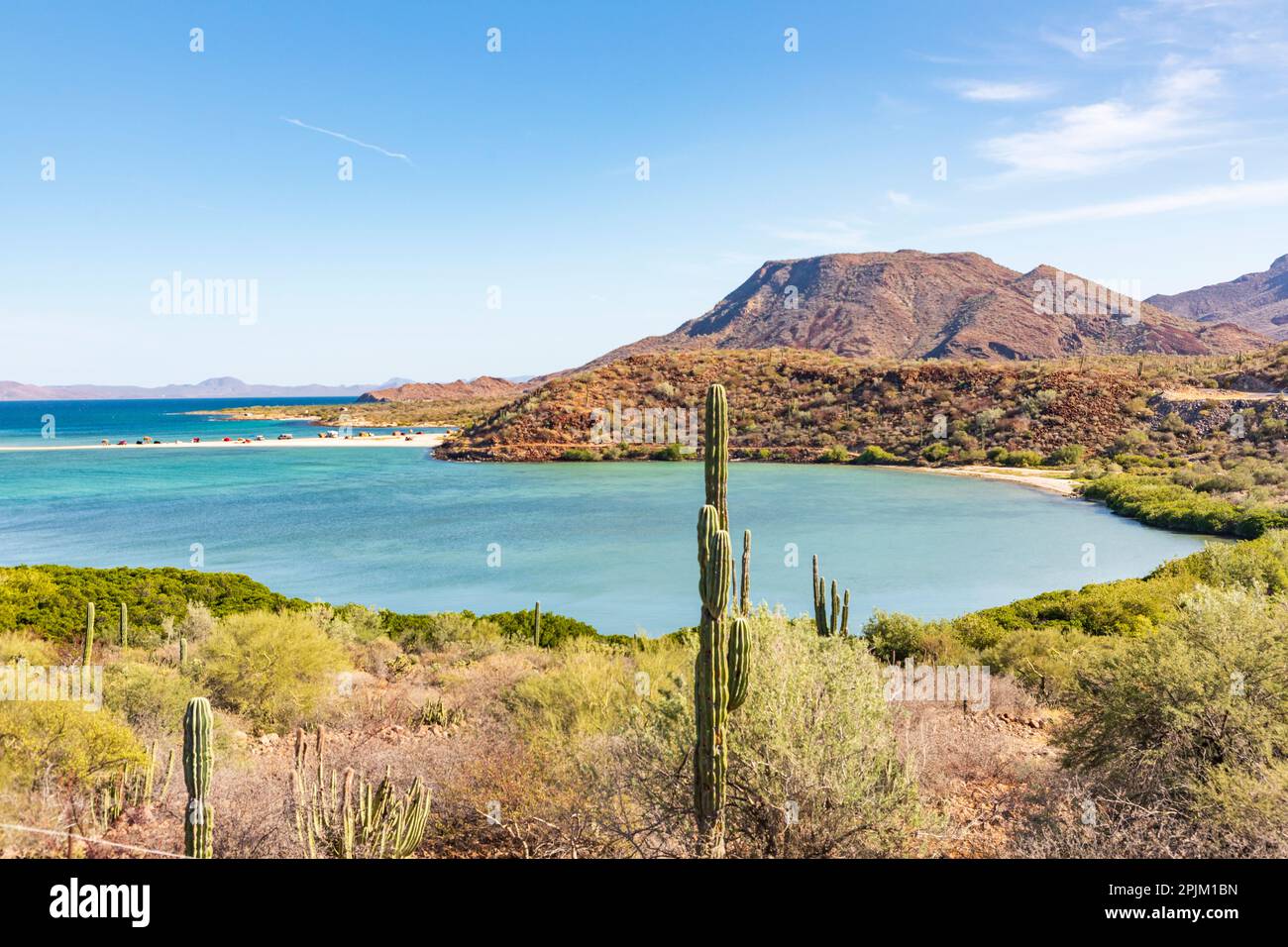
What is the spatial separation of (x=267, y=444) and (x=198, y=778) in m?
82.9

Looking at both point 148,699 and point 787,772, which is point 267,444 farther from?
point 787,772

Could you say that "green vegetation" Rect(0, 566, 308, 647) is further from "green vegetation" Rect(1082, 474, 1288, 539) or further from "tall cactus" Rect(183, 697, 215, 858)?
"green vegetation" Rect(1082, 474, 1288, 539)

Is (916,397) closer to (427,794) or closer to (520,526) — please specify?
(520,526)

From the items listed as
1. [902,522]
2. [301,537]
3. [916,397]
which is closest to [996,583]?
[902,522]

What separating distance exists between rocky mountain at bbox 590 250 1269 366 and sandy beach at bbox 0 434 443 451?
6208 cm

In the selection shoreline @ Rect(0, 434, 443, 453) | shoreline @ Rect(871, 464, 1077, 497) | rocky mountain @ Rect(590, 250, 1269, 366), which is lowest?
shoreline @ Rect(871, 464, 1077, 497)

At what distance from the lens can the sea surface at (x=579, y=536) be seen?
2047 centimetres

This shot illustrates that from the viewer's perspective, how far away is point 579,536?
29.1m

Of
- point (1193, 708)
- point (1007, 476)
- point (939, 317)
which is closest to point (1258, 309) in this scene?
point (939, 317)

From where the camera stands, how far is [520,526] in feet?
101

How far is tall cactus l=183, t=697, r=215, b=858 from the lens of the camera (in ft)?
15.5

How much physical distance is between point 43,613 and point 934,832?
55.6 feet

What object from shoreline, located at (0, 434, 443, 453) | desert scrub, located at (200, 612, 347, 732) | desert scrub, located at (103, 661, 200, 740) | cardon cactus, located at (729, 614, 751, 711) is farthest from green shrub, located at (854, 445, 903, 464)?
cardon cactus, located at (729, 614, 751, 711)

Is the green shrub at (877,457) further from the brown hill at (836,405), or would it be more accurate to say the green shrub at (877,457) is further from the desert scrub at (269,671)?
the desert scrub at (269,671)
